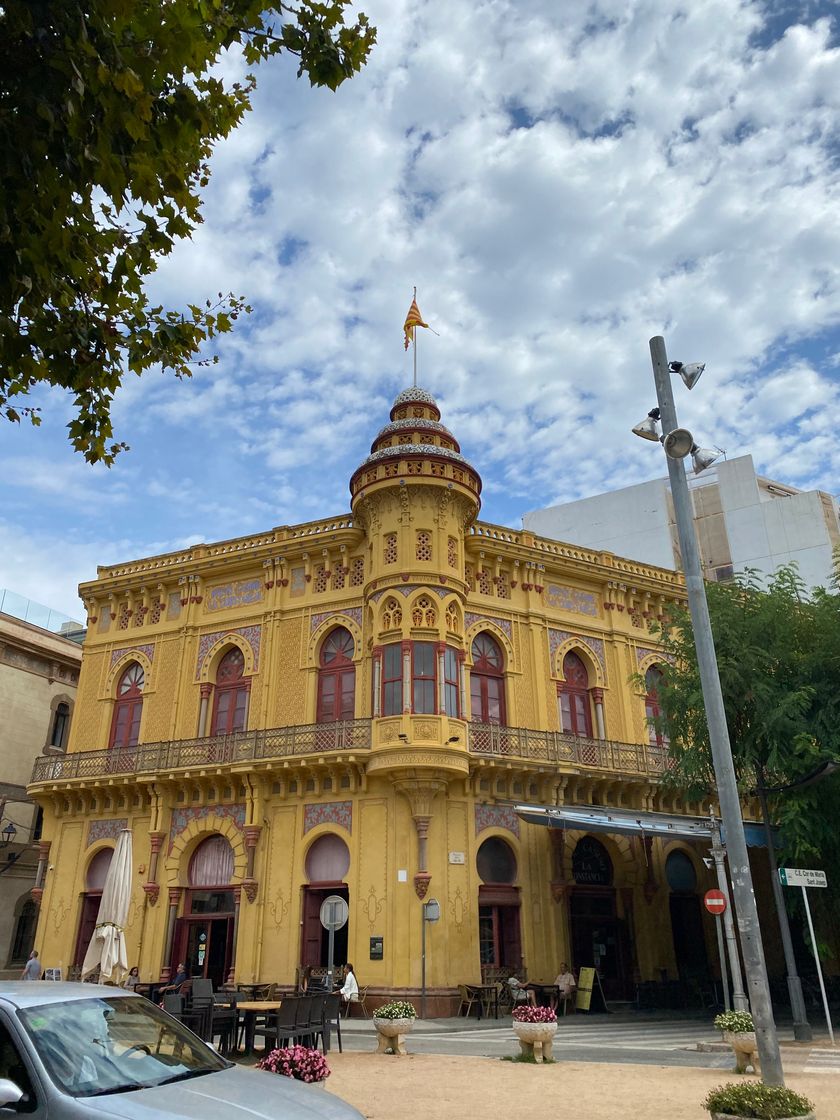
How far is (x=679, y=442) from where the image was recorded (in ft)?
33.6

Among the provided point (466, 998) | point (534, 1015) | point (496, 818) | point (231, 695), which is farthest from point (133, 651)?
point (534, 1015)

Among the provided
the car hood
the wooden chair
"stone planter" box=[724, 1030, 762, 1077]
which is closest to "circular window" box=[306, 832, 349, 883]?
the wooden chair

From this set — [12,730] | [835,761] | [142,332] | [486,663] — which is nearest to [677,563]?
[486,663]

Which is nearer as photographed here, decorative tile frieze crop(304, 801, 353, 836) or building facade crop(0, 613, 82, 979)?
decorative tile frieze crop(304, 801, 353, 836)

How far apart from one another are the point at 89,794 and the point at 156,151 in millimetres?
23891

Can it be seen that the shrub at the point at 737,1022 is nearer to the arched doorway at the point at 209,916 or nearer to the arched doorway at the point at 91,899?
the arched doorway at the point at 209,916

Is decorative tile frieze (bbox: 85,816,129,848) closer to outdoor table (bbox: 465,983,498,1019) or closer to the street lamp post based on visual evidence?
outdoor table (bbox: 465,983,498,1019)

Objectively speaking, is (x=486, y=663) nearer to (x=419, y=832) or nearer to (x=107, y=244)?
(x=419, y=832)

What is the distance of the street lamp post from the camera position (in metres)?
8.90

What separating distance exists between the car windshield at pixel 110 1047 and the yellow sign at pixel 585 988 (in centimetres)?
1857

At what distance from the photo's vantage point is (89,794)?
26812mm

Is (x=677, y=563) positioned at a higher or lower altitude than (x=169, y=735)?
higher

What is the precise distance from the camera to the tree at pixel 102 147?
568cm

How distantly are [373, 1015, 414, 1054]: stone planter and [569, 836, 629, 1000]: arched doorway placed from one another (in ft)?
35.5
